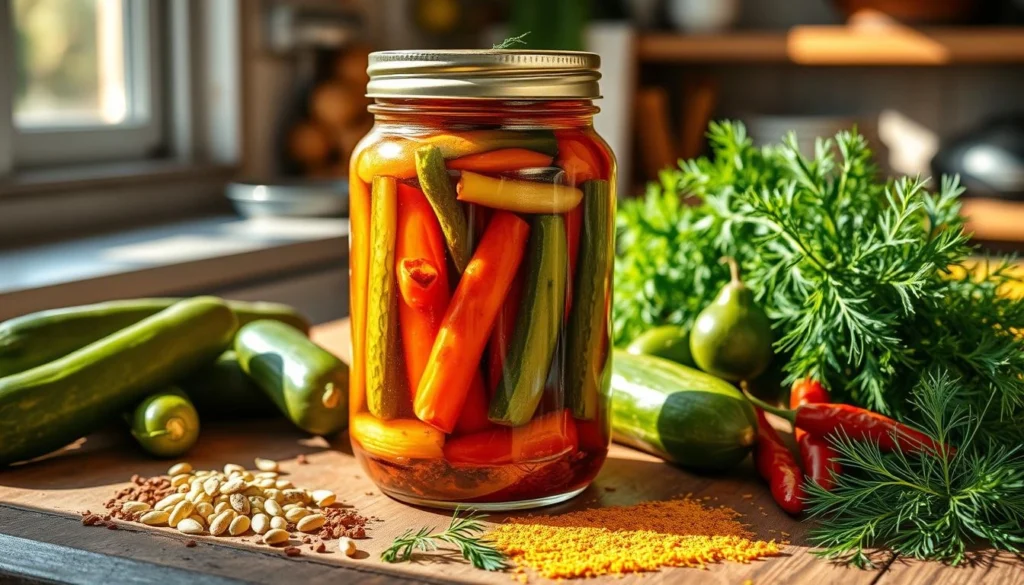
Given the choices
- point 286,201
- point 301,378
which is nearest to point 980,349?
point 301,378

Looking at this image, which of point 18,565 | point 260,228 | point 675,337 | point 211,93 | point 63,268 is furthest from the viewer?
point 211,93

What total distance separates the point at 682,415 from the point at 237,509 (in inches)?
14.1

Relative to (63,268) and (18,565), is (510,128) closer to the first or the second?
(18,565)

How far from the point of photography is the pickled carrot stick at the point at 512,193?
76 cm

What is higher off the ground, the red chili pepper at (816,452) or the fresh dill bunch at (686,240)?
the fresh dill bunch at (686,240)

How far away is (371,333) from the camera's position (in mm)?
812

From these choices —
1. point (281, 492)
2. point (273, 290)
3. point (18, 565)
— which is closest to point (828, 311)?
point (281, 492)

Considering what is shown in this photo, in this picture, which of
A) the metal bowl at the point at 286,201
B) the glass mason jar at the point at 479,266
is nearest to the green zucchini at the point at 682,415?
the glass mason jar at the point at 479,266

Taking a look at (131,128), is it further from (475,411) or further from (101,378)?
(475,411)

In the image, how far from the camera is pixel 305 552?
2.45 ft

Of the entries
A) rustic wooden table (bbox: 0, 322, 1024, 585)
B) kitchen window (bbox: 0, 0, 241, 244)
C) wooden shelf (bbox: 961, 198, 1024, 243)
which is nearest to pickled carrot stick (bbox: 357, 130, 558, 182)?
rustic wooden table (bbox: 0, 322, 1024, 585)

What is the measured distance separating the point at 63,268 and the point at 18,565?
1145 mm

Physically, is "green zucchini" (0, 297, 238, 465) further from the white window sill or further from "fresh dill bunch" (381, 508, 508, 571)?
the white window sill

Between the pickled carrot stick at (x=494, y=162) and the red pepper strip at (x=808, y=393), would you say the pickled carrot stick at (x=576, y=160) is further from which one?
the red pepper strip at (x=808, y=393)
